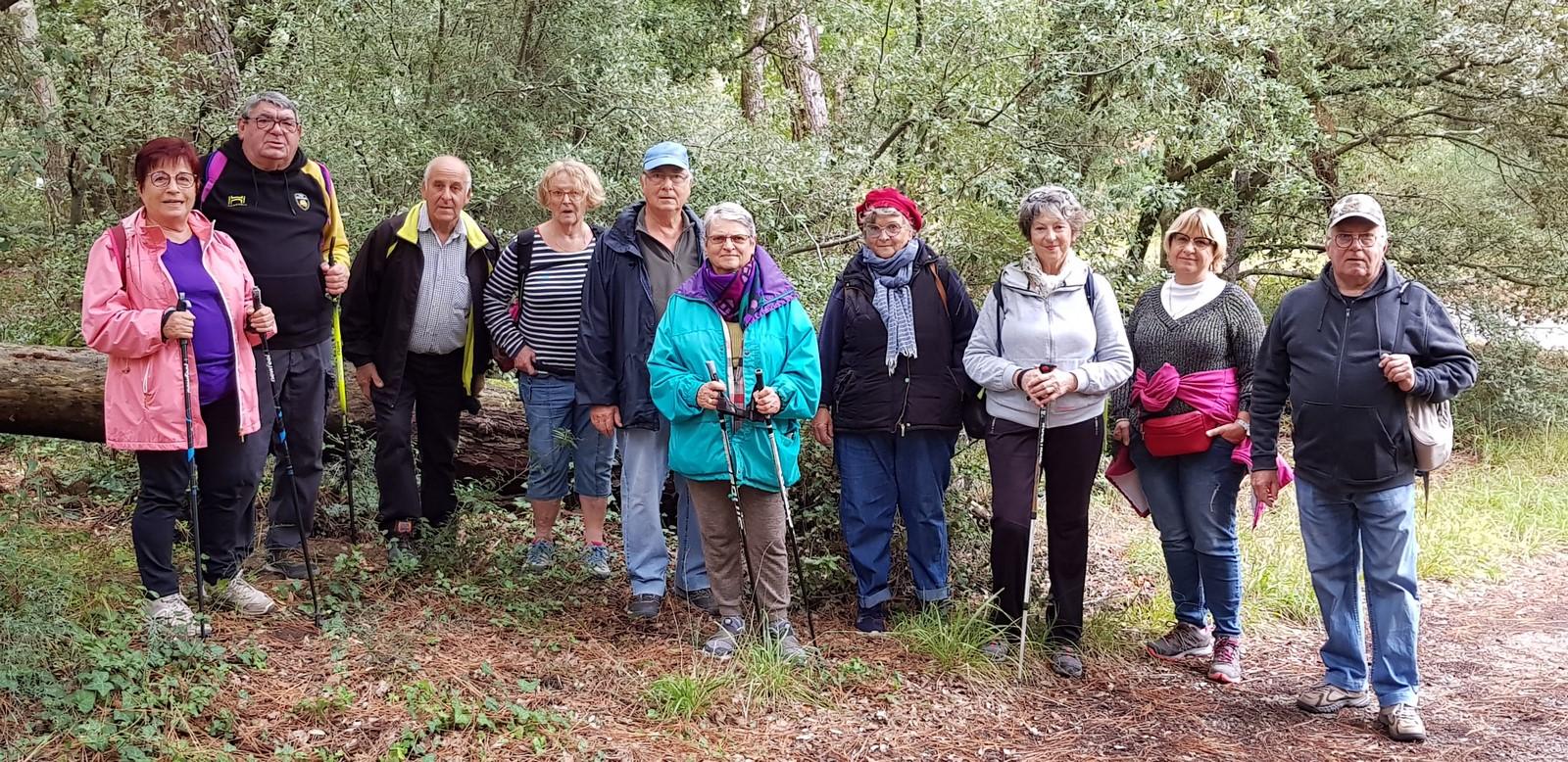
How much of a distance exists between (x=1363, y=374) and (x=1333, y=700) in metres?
1.34

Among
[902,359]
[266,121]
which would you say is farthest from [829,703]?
[266,121]

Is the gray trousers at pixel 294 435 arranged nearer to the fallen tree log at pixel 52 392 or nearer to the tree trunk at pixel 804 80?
the fallen tree log at pixel 52 392

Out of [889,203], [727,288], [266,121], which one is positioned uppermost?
[266,121]

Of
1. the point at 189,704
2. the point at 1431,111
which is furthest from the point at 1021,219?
the point at 1431,111

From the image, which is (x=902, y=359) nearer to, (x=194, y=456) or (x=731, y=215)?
(x=731, y=215)

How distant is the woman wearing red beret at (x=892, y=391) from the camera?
499 cm

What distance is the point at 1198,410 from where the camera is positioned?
479cm

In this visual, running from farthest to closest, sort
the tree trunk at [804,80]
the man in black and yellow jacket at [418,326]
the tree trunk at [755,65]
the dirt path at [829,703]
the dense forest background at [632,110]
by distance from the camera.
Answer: the tree trunk at [804,80] → the tree trunk at [755,65] → the dense forest background at [632,110] → the man in black and yellow jacket at [418,326] → the dirt path at [829,703]

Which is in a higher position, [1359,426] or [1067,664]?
[1359,426]

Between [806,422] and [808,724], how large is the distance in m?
1.92

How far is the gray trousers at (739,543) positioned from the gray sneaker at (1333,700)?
214cm

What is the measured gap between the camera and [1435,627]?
19.9ft

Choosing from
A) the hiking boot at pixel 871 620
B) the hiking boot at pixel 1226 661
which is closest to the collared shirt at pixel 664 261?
the hiking boot at pixel 871 620

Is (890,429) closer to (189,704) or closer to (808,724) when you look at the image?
(808,724)
